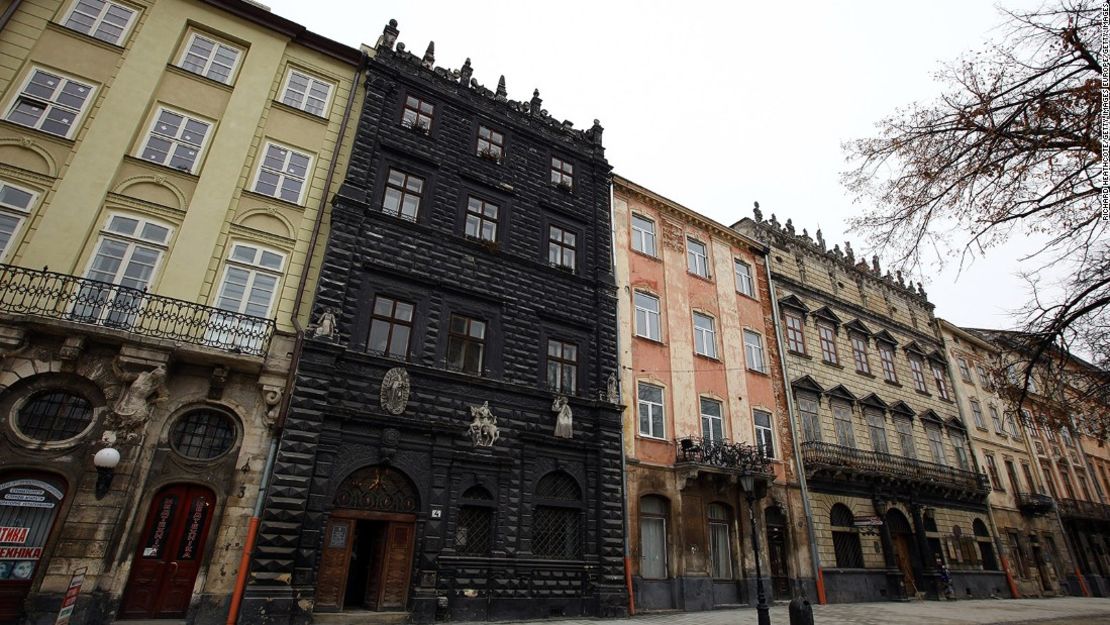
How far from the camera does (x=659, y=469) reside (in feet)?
59.7

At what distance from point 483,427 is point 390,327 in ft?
12.1

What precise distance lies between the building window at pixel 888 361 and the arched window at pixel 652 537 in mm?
16527

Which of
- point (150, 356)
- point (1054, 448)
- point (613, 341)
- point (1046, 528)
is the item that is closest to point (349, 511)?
point (150, 356)

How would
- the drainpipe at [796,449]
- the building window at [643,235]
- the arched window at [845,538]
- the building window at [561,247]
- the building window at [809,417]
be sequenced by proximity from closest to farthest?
the building window at [561,247] < the drainpipe at [796,449] < the arched window at [845,538] < the building window at [643,235] < the building window at [809,417]

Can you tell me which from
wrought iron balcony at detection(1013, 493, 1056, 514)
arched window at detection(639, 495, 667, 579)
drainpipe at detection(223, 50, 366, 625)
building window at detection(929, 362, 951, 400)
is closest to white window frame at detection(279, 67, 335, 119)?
drainpipe at detection(223, 50, 366, 625)

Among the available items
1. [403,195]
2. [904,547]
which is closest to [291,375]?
[403,195]

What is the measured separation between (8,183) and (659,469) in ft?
60.6

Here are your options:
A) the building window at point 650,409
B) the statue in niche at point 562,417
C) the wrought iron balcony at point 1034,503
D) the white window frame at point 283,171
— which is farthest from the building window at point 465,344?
the wrought iron balcony at point 1034,503

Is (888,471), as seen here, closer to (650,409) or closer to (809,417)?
(809,417)

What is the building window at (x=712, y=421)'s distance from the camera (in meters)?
20.2

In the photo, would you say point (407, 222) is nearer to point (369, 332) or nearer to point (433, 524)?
point (369, 332)

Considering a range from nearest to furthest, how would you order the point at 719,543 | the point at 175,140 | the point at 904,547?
the point at 175,140
the point at 719,543
the point at 904,547

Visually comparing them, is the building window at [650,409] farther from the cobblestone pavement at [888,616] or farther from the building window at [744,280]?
the building window at [744,280]

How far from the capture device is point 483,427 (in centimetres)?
1491
